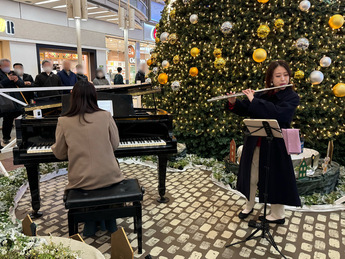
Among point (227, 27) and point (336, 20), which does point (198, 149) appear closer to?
point (227, 27)

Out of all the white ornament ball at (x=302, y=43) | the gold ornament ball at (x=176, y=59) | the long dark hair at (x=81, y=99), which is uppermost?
the white ornament ball at (x=302, y=43)

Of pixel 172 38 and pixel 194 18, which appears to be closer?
pixel 194 18

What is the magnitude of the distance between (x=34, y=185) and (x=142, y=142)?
132 cm

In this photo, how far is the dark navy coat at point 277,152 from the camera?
276 centimetres

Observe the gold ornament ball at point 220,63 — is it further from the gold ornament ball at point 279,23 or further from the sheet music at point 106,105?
the sheet music at point 106,105

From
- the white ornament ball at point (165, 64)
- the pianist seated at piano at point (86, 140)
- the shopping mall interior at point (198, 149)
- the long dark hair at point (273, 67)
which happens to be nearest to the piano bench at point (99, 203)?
the shopping mall interior at point (198, 149)

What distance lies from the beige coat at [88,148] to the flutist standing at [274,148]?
145cm

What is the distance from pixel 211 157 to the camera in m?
5.60

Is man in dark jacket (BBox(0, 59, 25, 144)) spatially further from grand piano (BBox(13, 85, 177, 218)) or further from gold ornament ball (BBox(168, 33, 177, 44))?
gold ornament ball (BBox(168, 33, 177, 44))

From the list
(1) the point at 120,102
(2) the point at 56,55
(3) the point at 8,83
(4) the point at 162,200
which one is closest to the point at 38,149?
(1) the point at 120,102

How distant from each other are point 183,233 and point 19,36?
9527 millimetres

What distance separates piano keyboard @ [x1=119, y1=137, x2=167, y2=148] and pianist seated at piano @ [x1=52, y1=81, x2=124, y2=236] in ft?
2.29

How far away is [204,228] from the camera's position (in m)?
3.14

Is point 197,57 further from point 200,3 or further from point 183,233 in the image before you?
point 183,233
